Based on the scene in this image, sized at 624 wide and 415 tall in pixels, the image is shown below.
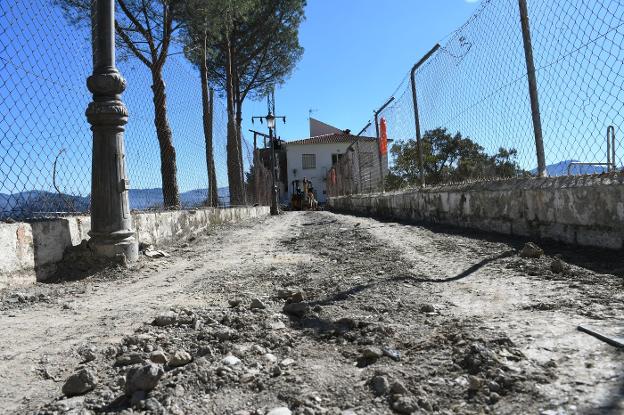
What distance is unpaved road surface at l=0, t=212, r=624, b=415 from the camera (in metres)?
1.54

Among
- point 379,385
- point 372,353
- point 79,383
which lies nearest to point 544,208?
point 372,353

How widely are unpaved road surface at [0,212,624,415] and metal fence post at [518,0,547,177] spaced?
1.00m

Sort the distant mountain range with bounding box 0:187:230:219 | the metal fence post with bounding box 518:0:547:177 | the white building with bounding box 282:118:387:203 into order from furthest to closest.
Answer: the white building with bounding box 282:118:387:203
the metal fence post with bounding box 518:0:547:177
the distant mountain range with bounding box 0:187:230:219

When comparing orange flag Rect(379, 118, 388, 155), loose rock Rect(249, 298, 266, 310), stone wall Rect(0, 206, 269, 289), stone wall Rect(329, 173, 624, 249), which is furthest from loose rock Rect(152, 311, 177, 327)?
orange flag Rect(379, 118, 388, 155)

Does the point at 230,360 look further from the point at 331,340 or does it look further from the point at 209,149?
the point at 209,149

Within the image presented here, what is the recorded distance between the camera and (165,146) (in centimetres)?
778

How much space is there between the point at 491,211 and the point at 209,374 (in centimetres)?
436

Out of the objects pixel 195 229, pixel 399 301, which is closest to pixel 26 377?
pixel 399 301

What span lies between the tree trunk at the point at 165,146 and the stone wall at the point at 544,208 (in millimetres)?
3989

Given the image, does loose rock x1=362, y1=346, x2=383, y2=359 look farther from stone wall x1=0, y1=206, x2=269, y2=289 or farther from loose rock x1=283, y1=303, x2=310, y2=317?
stone wall x1=0, y1=206, x2=269, y2=289

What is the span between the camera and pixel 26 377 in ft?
5.98

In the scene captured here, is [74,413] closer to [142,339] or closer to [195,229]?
[142,339]

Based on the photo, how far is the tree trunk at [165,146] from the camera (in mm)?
7256

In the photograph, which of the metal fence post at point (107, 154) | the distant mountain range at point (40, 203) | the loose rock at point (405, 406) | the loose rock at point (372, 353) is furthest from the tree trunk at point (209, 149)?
the loose rock at point (405, 406)
